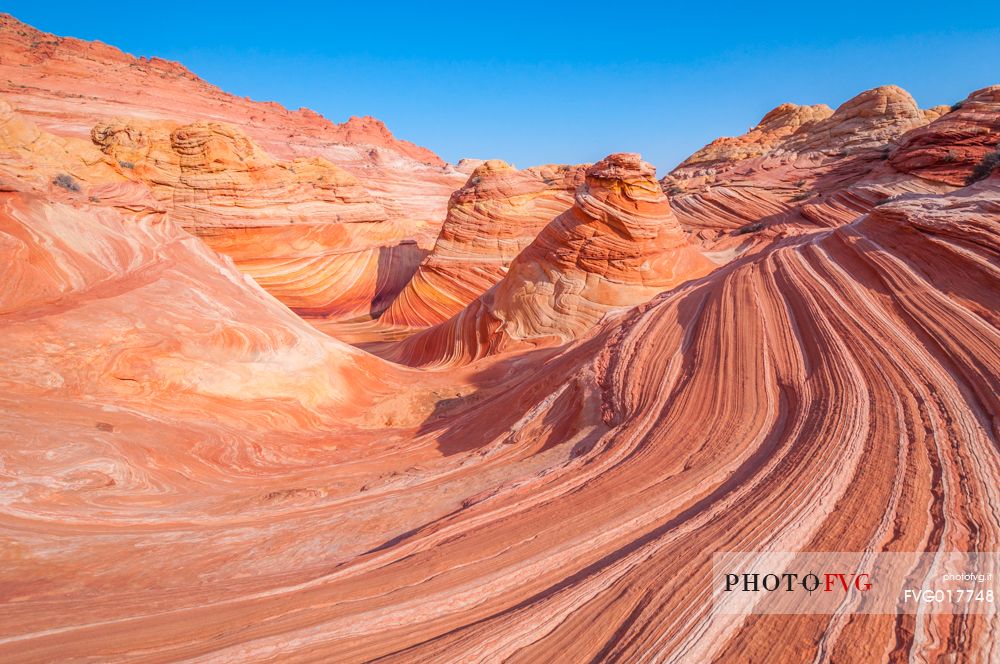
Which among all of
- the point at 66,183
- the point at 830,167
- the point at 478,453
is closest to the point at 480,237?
the point at 66,183

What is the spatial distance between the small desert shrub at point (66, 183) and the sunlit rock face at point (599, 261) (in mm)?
8005

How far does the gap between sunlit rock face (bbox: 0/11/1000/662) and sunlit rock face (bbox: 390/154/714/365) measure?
184 millimetres

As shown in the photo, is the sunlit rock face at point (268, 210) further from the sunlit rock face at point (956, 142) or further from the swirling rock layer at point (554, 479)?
the sunlit rock face at point (956, 142)

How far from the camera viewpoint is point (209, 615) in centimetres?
253

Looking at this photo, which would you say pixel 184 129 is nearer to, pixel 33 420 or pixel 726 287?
pixel 33 420

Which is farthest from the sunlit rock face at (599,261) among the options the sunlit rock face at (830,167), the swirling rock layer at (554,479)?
the swirling rock layer at (554,479)

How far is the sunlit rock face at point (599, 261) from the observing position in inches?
456

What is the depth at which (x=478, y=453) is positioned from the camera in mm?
5145

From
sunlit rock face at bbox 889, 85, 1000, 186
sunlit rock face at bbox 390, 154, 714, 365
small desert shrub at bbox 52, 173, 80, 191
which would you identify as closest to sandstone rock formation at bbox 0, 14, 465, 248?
sunlit rock face at bbox 390, 154, 714, 365

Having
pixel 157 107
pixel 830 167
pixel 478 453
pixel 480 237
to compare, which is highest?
pixel 157 107

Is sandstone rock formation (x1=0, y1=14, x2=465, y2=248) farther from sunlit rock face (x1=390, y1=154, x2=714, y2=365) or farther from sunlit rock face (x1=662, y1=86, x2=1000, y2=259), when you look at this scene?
sunlit rock face (x1=662, y1=86, x2=1000, y2=259)

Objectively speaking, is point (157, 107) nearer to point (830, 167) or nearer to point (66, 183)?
point (66, 183)

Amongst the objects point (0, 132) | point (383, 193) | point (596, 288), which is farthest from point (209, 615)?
point (383, 193)

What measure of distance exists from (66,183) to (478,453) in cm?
922
